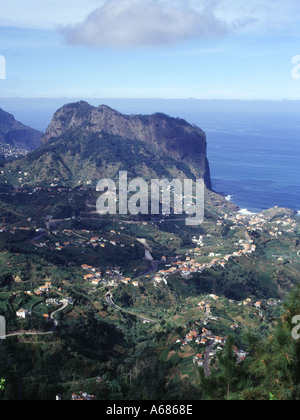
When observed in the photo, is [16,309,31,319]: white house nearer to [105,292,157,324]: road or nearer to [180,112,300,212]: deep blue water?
[105,292,157,324]: road

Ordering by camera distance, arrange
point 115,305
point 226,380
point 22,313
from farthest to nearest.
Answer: point 115,305
point 22,313
point 226,380

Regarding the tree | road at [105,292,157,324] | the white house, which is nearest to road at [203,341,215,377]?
road at [105,292,157,324]

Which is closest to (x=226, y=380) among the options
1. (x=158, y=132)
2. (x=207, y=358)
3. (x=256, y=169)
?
(x=207, y=358)

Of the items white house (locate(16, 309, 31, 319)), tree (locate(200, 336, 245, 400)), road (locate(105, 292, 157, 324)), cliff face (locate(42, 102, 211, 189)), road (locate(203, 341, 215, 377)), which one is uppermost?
cliff face (locate(42, 102, 211, 189))

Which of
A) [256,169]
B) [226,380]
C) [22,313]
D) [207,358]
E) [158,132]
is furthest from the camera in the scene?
[256,169]

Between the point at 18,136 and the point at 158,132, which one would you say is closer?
the point at 158,132

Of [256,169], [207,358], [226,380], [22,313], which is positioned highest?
[256,169]

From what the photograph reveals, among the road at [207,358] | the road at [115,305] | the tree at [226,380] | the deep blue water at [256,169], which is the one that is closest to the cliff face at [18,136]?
the deep blue water at [256,169]

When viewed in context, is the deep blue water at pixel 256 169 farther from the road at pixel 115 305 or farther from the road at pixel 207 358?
the road at pixel 207 358

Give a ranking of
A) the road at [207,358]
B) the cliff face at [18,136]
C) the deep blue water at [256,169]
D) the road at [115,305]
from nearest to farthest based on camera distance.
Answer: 1. the road at [207,358]
2. the road at [115,305]
3. the deep blue water at [256,169]
4. the cliff face at [18,136]

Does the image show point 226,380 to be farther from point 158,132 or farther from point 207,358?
point 158,132
